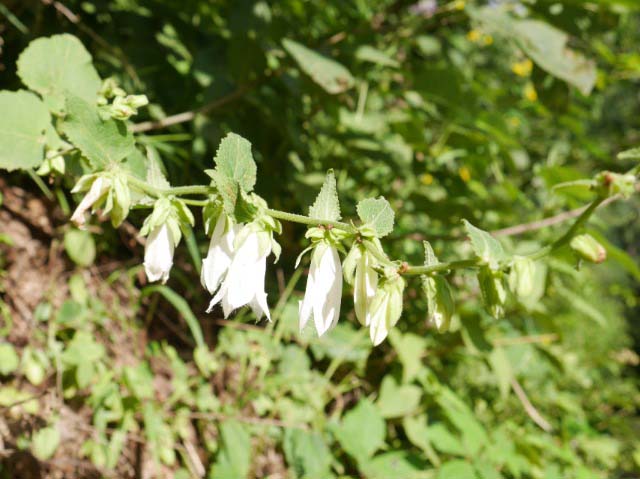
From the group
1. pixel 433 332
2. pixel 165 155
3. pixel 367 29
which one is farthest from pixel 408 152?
pixel 165 155

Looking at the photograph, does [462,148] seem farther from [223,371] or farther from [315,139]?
[223,371]

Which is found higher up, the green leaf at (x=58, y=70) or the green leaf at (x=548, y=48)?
the green leaf at (x=58, y=70)

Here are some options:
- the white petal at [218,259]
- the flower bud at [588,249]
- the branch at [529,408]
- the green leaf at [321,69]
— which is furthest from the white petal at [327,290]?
the branch at [529,408]

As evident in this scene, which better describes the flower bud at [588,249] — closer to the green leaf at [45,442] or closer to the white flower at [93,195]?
the white flower at [93,195]

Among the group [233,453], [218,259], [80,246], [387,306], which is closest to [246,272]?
[218,259]

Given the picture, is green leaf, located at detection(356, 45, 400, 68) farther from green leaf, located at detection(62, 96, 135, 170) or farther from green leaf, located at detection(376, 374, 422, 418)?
green leaf, located at detection(376, 374, 422, 418)

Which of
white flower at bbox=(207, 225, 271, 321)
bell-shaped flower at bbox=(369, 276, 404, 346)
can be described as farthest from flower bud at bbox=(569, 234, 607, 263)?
white flower at bbox=(207, 225, 271, 321)
